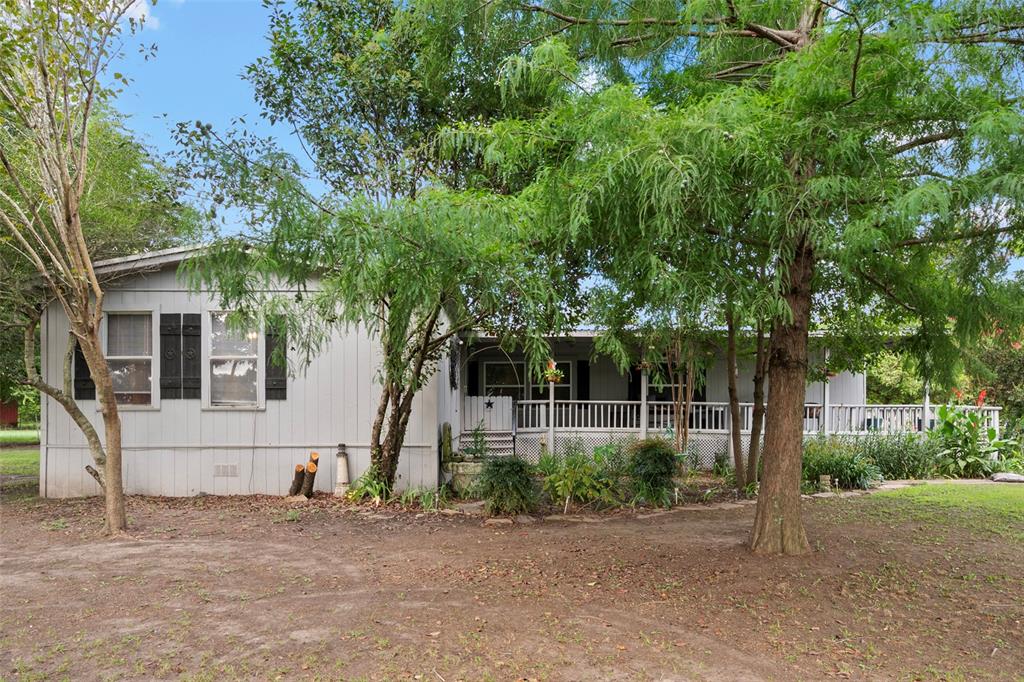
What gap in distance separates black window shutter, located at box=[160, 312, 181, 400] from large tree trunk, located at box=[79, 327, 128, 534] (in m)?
2.37

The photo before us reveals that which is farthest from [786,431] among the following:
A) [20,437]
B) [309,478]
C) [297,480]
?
[20,437]

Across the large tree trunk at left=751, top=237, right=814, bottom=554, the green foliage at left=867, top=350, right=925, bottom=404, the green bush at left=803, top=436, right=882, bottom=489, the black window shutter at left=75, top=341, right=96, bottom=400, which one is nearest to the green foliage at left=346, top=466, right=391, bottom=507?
the black window shutter at left=75, top=341, right=96, bottom=400

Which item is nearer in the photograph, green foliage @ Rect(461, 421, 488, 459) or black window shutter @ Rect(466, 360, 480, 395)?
green foliage @ Rect(461, 421, 488, 459)

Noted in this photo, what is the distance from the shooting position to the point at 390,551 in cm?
662

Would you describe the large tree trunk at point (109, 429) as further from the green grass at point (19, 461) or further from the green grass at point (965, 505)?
the green grass at point (965, 505)

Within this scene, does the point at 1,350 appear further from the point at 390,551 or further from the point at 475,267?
the point at 475,267

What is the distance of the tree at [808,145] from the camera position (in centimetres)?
406

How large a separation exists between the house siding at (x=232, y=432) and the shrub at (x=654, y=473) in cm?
280

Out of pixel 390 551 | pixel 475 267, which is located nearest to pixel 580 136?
pixel 475 267

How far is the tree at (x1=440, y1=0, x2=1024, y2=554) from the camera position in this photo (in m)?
4.06

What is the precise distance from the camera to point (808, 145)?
173 inches

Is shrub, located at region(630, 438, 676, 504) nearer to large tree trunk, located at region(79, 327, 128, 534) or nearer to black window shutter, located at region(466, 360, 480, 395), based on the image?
large tree trunk, located at region(79, 327, 128, 534)

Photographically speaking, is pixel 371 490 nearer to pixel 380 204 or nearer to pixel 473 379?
pixel 380 204

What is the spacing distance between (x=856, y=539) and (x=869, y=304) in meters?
2.38
